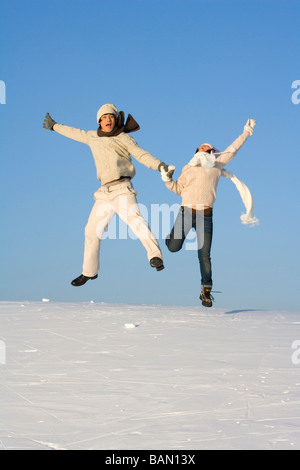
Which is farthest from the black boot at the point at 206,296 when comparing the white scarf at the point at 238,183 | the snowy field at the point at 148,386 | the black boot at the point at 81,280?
the black boot at the point at 81,280

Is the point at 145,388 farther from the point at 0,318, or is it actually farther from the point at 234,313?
the point at 234,313

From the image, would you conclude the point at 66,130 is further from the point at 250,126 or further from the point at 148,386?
the point at 148,386

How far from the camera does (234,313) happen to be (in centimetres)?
739

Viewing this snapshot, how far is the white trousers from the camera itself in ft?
19.2

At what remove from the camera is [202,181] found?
21.8 ft

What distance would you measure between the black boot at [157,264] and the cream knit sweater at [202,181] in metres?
1.16

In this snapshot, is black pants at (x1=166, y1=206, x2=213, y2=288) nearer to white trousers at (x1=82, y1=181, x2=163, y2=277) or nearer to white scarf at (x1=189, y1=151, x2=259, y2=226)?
white scarf at (x1=189, y1=151, x2=259, y2=226)

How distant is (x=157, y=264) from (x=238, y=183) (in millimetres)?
1874

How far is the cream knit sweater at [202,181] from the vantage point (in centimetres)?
661

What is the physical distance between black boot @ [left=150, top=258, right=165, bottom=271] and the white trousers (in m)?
0.05

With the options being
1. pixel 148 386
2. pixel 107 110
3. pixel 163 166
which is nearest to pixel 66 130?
pixel 107 110

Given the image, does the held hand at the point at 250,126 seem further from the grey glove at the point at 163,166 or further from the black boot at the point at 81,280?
the black boot at the point at 81,280

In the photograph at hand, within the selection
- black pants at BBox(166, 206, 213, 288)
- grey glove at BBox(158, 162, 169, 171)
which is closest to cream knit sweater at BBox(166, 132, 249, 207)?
black pants at BBox(166, 206, 213, 288)

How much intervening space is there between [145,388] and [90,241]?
120 inches
